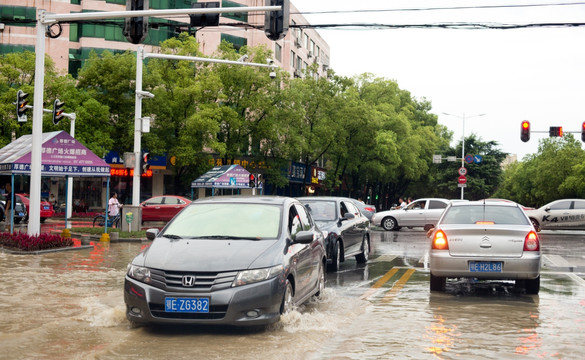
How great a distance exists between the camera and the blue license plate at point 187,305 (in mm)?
7023

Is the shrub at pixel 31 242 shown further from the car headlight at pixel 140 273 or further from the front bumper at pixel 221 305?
the front bumper at pixel 221 305

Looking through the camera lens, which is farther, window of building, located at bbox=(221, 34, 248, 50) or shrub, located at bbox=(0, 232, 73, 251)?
window of building, located at bbox=(221, 34, 248, 50)

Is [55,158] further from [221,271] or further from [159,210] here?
[159,210]

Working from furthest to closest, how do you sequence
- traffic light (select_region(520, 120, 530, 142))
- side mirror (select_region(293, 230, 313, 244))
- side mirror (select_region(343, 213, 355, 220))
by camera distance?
traffic light (select_region(520, 120, 530, 142)), side mirror (select_region(343, 213, 355, 220)), side mirror (select_region(293, 230, 313, 244))

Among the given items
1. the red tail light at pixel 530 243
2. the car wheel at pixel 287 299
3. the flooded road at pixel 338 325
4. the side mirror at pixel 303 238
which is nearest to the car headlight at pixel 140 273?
the flooded road at pixel 338 325

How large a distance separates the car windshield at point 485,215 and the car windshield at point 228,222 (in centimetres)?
372

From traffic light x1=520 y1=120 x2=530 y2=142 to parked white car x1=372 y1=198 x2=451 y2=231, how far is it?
18.1 feet

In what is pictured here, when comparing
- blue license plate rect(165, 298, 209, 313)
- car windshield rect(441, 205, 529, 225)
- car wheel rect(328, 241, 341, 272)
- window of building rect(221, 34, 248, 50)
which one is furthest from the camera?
window of building rect(221, 34, 248, 50)

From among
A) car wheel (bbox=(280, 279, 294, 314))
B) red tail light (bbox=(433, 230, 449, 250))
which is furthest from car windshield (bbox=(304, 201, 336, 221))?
car wheel (bbox=(280, 279, 294, 314))

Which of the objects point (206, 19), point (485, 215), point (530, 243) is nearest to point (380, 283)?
point (485, 215)

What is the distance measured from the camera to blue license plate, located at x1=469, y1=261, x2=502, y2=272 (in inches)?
408

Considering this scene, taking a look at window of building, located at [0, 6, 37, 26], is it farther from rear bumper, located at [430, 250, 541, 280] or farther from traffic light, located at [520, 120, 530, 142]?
rear bumper, located at [430, 250, 541, 280]

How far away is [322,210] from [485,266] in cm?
517

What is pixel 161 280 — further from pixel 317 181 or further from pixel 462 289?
pixel 317 181
